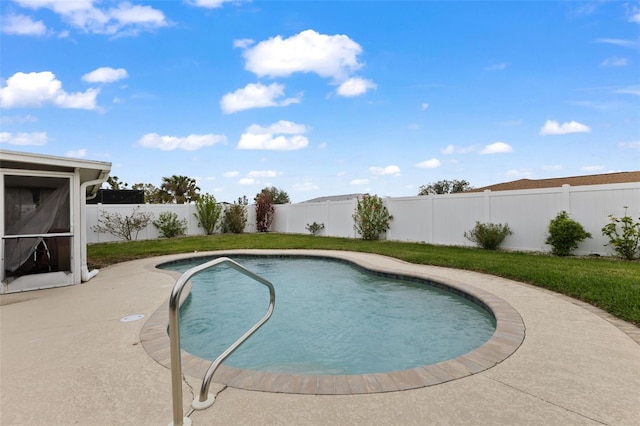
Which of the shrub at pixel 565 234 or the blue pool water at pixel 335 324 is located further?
the shrub at pixel 565 234

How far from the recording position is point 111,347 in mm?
3727

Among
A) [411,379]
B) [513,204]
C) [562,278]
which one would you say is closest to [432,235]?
[513,204]

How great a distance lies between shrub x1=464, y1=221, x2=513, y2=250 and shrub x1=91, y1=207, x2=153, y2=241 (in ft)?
53.1

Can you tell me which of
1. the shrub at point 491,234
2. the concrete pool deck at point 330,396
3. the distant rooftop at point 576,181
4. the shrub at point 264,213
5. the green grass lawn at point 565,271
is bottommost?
the concrete pool deck at point 330,396

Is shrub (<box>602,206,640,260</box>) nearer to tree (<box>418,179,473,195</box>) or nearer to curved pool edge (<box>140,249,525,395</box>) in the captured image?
curved pool edge (<box>140,249,525,395</box>)

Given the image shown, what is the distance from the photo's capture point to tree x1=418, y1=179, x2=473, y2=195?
32.8 meters

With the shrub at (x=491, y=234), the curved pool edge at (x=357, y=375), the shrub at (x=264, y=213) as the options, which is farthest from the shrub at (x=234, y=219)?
the curved pool edge at (x=357, y=375)

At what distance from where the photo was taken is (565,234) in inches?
371

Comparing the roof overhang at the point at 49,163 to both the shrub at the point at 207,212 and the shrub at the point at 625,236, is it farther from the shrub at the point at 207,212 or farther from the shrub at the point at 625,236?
the shrub at the point at 625,236

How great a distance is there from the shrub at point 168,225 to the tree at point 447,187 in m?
24.6

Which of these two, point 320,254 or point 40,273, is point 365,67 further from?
point 40,273

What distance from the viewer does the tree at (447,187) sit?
32844mm

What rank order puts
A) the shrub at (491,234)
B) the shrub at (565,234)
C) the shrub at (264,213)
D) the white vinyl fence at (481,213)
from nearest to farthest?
1. the white vinyl fence at (481,213)
2. the shrub at (565,234)
3. the shrub at (491,234)
4. the shrub at (264,213)

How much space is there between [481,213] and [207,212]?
14.6 metres
